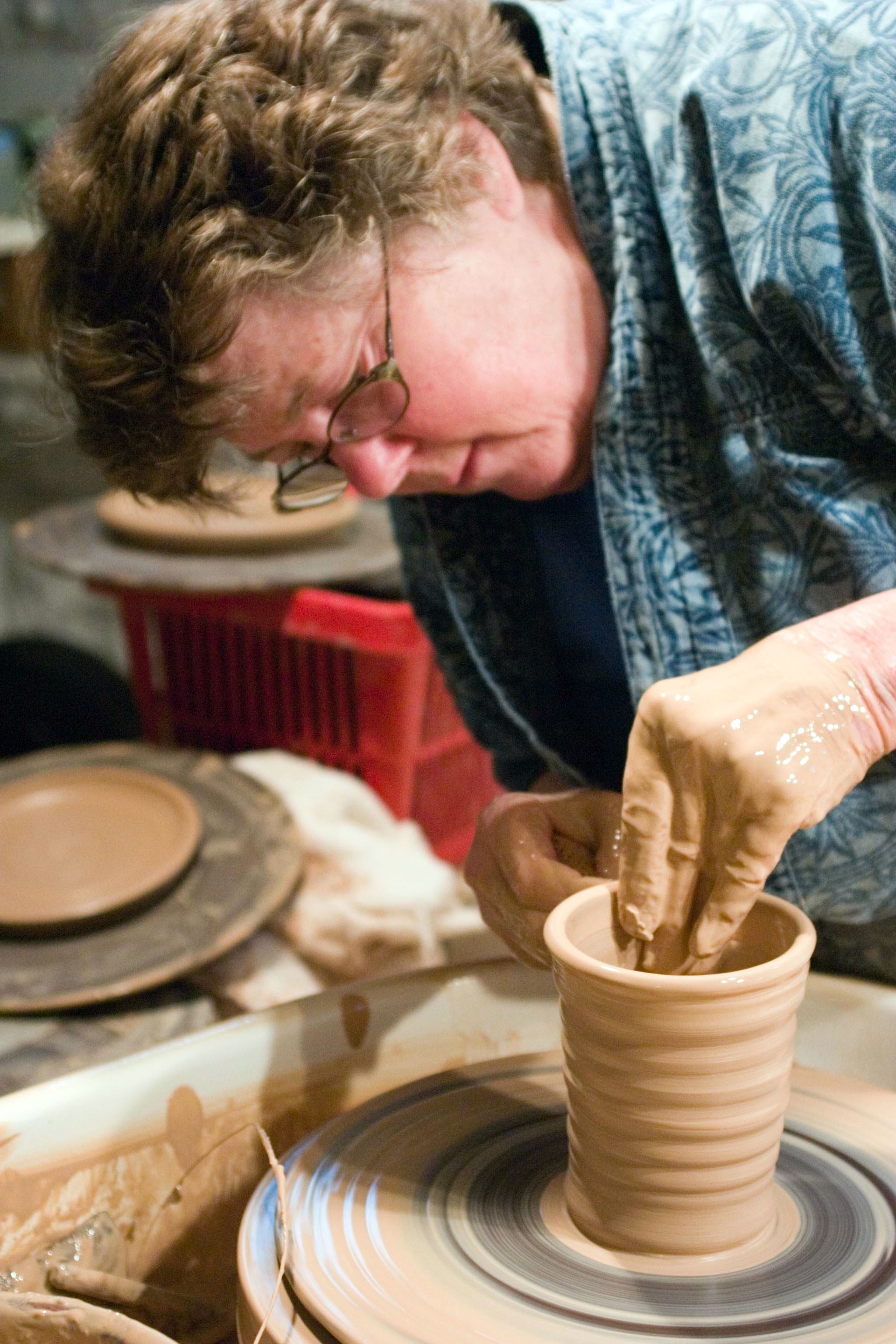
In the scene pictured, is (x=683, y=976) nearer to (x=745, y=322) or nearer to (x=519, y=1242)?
(x=519, y=1242)

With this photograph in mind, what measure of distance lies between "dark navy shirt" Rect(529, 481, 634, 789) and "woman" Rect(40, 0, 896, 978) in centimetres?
11

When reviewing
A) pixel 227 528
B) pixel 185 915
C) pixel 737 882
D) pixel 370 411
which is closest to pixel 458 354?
pixel 370 411

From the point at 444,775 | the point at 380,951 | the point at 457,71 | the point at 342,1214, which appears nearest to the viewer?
the point at 342,1214

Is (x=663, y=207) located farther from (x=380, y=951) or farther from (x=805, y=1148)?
(x=380, y=951)

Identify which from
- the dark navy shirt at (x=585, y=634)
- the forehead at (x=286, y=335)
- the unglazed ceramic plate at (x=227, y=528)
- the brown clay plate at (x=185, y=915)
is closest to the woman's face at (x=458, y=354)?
the forehead at (x=286, y=335)

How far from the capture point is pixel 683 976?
0.71m

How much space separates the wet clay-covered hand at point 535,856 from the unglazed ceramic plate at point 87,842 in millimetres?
669

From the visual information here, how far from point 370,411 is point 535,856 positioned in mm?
377

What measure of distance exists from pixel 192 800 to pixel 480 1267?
43.1 inches

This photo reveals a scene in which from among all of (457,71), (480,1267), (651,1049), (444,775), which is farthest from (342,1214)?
(444,775)

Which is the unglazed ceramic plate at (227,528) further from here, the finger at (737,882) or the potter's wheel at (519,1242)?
the finger at (737,882)

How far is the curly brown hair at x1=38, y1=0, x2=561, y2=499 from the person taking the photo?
2.77 ft

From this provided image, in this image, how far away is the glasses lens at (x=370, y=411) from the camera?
0.95 meters

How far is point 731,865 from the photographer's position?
0.72 metres
